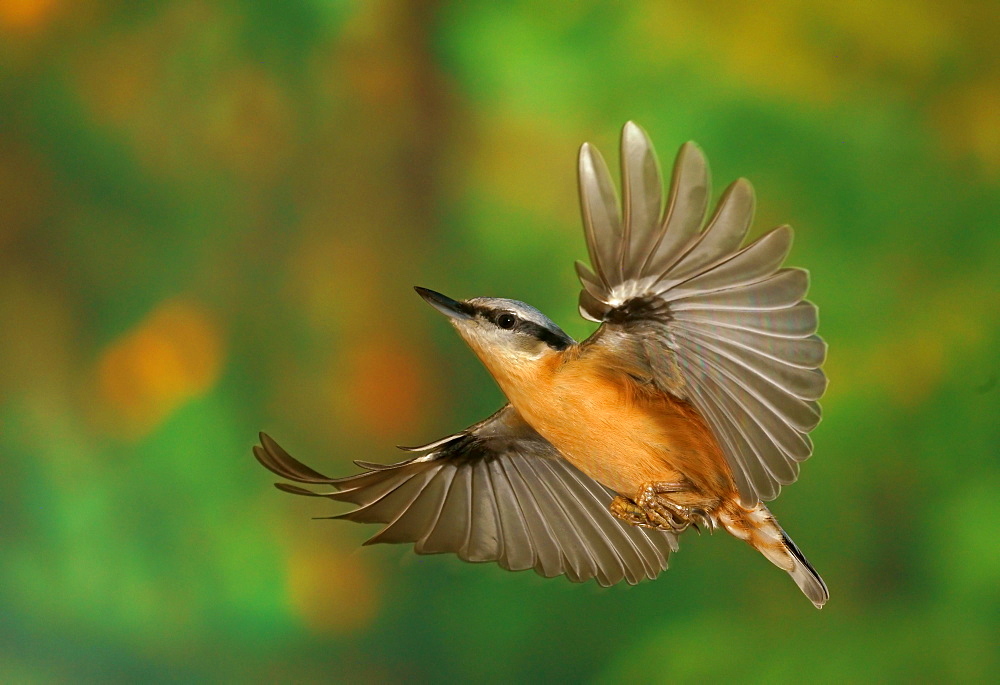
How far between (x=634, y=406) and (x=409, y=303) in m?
0.81

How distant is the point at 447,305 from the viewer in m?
0.75

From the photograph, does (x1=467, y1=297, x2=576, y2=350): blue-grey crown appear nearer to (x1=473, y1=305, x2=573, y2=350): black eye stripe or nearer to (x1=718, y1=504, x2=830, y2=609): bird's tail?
(x1=473, y1=305, x2=573, y2=350): black eye stripe

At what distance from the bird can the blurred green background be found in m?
0.50

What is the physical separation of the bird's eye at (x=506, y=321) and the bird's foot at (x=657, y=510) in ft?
0.54

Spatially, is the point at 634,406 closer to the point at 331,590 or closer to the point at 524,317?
the point at 524,317

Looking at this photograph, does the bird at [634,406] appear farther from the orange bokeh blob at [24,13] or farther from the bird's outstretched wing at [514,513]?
the orange bokeh blob at [24,13]

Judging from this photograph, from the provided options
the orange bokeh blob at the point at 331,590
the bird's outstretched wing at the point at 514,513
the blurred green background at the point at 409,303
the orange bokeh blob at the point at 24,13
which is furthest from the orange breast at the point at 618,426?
the orange bokeh blob at the point at 24,13

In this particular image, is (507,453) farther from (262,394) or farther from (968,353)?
(968,353)

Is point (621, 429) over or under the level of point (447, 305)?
under

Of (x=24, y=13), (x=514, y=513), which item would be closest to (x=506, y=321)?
(x=514, y=513)

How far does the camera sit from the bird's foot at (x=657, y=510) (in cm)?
75

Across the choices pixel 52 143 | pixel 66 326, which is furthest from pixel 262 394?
pixel 52 143

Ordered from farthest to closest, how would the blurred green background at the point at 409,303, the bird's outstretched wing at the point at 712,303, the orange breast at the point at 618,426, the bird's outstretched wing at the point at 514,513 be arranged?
the blurred green background at the point at 409,303, the bird's outstretched wing at the point at 514,513, the orange breast at the point at 618,426, the bird's outstretched wing at the point at 712,303

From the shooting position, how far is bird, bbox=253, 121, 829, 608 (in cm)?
61
